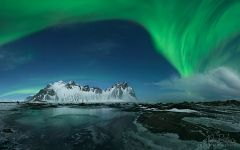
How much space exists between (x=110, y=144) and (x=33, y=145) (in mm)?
10546

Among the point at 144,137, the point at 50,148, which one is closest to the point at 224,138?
the point at 144,137

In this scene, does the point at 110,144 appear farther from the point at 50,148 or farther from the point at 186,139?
the point at 186,139

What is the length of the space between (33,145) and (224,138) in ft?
92.5

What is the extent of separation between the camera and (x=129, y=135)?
5053cm

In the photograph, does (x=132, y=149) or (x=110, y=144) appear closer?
(x=132, y=149)

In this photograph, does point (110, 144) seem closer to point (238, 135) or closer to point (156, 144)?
point (156, 144)

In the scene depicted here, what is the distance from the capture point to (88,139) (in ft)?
154

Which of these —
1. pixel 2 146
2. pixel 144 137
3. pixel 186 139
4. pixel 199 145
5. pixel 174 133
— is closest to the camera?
pixel 2 146

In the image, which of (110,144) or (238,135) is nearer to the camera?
(110,144)

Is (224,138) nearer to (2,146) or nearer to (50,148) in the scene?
(50,148)

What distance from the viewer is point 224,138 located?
45156 mm

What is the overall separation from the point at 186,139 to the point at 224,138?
5891mm

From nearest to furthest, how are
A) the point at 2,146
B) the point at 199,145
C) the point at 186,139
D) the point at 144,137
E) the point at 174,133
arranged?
the point at 2,146, the point at 199,145, the point at 186,139, the point at 144,137, the point at 174,133

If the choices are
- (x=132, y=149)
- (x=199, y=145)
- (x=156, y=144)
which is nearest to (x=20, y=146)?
(x=132, y=149)
